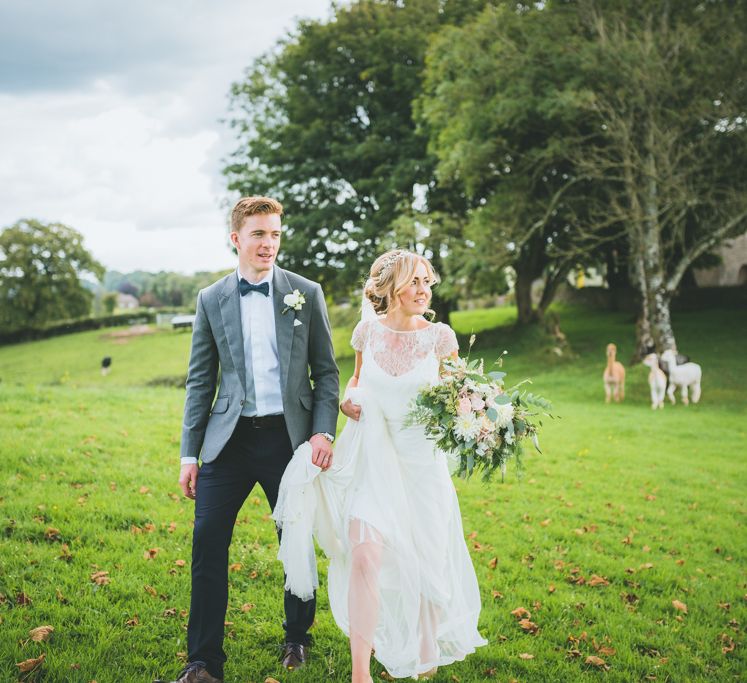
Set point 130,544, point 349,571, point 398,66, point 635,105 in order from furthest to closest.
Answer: point 398,66 → point 635,105 → point 130,544 → point 349,571

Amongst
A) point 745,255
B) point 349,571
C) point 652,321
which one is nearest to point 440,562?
point 349,571

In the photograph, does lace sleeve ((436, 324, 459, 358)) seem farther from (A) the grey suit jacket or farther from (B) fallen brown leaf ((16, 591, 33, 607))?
(B) fallen brown leaf ((16, 591, 33, 607))

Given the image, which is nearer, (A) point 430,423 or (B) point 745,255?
(A) point 430,423

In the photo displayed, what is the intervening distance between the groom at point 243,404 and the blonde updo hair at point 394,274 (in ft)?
1.89

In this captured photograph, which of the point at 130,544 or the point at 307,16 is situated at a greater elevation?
the point at 307,16

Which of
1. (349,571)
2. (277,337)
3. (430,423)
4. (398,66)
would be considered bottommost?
(349,571)

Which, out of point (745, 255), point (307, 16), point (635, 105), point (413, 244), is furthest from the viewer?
point (745, 255)

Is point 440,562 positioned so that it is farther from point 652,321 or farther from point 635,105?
point 635,105

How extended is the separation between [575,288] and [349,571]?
135 feet

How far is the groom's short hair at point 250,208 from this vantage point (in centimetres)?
401

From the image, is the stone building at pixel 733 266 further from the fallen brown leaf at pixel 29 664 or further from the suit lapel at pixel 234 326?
the fallen brown leaf at pixel 29 664

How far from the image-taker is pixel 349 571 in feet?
14.0

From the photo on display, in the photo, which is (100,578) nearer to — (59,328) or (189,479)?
(189,479)

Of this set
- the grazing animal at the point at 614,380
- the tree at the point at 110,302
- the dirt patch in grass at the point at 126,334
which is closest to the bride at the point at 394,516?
the grazing animal at the point at 614,380
